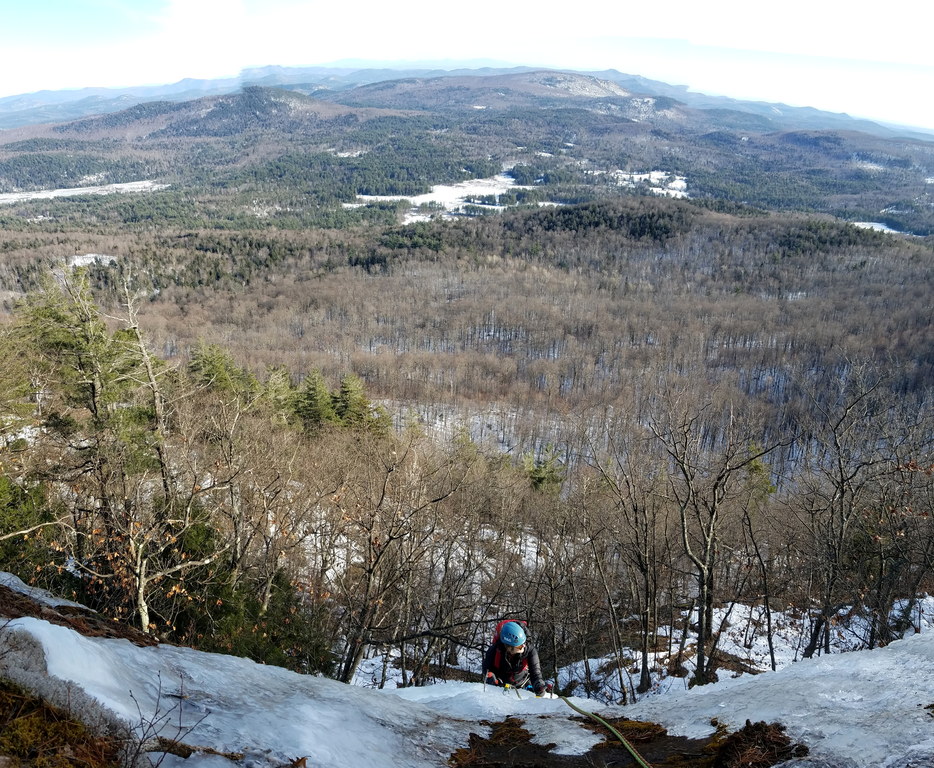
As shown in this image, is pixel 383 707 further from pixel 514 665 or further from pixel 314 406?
pixel 314 406

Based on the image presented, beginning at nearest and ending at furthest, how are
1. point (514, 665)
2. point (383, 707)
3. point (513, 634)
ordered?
point (383, 707), point (513, 634), point (514, 665)

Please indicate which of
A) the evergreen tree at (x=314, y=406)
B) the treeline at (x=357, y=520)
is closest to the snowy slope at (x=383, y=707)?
the treeline at (x=357, y=520)

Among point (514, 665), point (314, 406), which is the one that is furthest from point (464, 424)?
point (514, 665)

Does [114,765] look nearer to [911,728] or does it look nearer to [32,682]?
[32,682]

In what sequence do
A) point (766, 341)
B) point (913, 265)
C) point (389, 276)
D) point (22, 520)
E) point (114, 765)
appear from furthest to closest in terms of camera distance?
1. point (389, 276)
2. point (913, 265)
3. point (766, 341)
4. point (22, 520)
5. point (114, 765)

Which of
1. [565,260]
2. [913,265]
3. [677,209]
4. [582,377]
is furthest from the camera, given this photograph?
[677,209]

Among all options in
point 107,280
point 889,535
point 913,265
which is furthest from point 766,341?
point 107,280

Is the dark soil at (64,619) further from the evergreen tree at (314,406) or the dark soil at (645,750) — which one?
the evergreen tree at (314,406)
